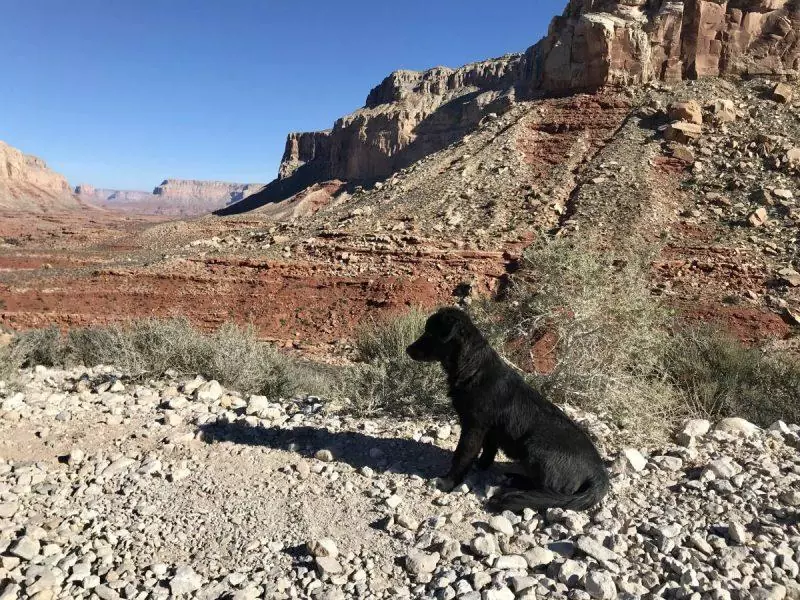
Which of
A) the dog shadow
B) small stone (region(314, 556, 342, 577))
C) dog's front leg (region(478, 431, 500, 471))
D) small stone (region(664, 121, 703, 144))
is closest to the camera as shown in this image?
small stone (region(314, 556, 342, 577))

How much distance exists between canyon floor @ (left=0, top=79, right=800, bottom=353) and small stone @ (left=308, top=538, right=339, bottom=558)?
→ 12.4 metres

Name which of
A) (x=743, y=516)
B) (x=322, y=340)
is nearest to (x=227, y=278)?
(x=322, y=340)

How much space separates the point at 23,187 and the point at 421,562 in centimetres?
14359

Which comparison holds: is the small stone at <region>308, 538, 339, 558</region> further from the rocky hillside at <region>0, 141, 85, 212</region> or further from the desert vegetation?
the rocky hillside at <region>0, 141, 85, 212</region>

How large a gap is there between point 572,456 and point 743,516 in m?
1.03

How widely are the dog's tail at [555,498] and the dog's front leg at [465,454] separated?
32 centimetres

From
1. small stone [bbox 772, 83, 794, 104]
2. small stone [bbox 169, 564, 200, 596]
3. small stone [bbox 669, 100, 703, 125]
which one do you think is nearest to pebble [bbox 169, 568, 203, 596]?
small stone [bbox 169, 564, 200, 596]

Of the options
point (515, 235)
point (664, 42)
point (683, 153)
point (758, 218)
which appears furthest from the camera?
point (664, 42)

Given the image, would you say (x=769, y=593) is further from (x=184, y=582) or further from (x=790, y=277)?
(x=790, y=277)

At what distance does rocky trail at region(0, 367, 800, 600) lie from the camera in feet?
9.29

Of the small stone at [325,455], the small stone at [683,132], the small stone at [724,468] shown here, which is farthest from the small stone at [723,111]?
the small stone at [325,455]

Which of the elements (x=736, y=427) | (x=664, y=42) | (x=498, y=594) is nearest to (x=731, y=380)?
(x=736, y=427)

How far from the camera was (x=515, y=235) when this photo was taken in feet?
68.8

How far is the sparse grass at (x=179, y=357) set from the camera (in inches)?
256
